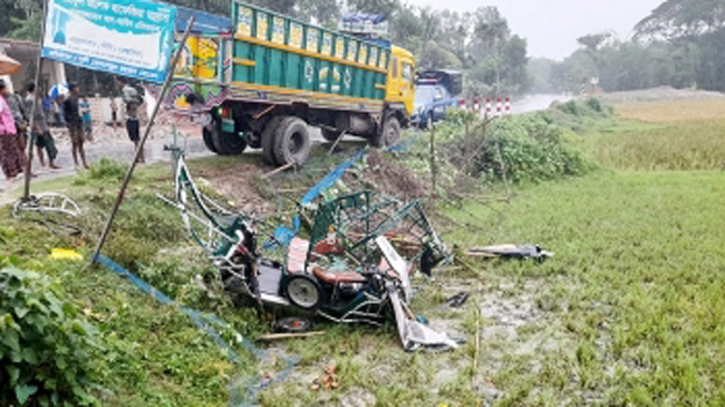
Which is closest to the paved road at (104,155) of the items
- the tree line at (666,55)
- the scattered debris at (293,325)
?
the scattered debris at (293,325)

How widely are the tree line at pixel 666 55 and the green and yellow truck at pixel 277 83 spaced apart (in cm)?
5285

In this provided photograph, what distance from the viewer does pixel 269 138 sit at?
997 centimetres

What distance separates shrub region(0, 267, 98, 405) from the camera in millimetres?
2895

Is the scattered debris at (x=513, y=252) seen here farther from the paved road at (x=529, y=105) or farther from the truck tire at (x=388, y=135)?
the paved road at (x=529, y=105)

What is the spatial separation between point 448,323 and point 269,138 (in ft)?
17.3

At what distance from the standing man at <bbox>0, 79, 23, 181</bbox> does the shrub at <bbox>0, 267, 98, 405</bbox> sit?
5509 millimetres

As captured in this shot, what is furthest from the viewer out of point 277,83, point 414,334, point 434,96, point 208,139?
point 434,96

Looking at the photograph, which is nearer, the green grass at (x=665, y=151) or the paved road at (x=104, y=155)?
the paved road at (x=104, y=155)

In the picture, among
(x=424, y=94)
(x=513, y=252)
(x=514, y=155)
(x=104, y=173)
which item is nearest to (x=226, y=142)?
(x=104, y=173)

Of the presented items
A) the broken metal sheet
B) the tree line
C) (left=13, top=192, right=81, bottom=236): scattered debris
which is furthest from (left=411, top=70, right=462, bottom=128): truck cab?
the tree line

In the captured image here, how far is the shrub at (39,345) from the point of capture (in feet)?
9.50

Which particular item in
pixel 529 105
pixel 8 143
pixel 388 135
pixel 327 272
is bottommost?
pixel 327 272

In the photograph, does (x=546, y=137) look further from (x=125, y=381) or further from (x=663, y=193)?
(x=125, y=381)

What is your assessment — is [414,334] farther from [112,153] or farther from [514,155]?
[514,155]
